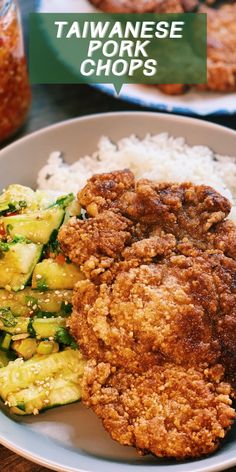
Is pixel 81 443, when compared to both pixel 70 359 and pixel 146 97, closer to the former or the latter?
pixel 70 359

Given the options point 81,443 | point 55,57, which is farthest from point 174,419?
point 55,57

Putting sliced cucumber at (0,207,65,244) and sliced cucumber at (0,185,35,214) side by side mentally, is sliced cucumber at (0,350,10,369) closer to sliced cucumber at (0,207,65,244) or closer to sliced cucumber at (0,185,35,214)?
sliced cucumber at (0,207,65,244)

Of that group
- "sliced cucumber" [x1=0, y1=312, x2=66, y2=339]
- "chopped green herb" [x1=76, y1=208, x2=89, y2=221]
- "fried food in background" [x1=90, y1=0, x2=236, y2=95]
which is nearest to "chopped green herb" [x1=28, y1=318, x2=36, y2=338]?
"sliced cucumber" [x1=0, y1=312, x2=66, y2=339]

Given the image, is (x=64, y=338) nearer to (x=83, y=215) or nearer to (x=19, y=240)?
(x=19, y=240)

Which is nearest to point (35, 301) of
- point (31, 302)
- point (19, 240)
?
point (31, 302)

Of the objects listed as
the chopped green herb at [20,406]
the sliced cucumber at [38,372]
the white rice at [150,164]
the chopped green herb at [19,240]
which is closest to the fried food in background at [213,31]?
the white rice at [150,164]

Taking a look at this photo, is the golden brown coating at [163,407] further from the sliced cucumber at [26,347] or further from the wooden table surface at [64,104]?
the wooden table surface at [64,104]
